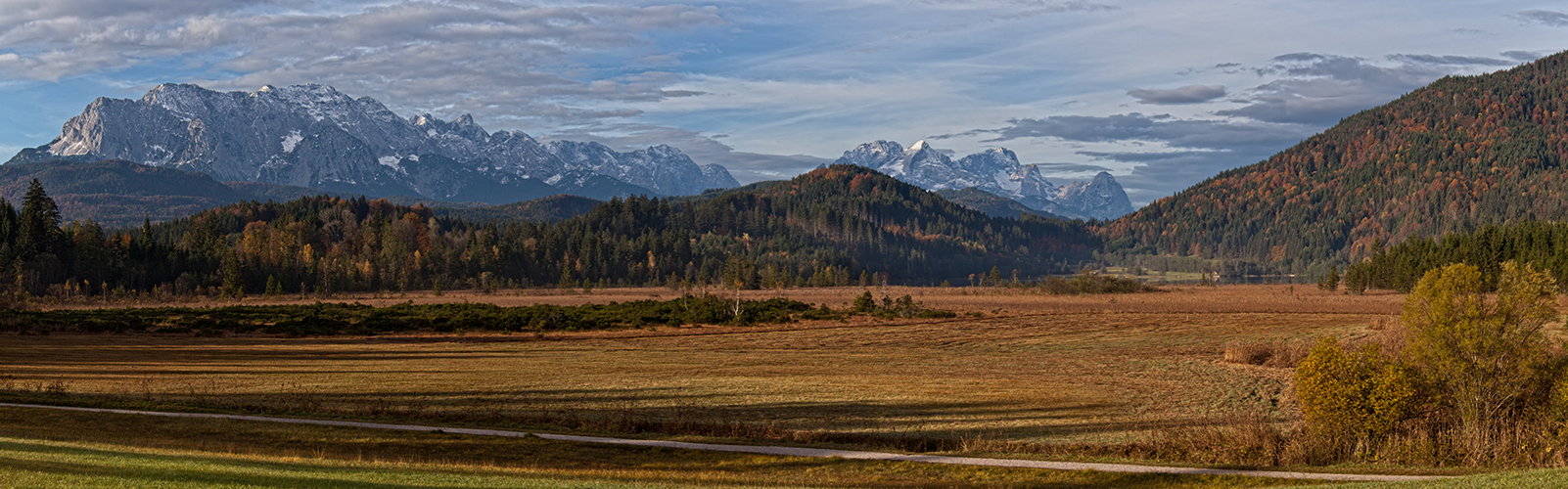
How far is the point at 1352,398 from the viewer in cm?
2156

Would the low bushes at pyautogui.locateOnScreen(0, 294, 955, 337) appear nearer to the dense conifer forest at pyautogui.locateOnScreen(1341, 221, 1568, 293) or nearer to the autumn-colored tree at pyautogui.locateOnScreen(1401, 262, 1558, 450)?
the autumn-colored tree at pyautogui.locateOnScreen(1401, 262, 1558, 450)

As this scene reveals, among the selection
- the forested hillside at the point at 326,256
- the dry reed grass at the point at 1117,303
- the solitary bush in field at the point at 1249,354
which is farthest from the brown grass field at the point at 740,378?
the forested hillside at the point at 326,256

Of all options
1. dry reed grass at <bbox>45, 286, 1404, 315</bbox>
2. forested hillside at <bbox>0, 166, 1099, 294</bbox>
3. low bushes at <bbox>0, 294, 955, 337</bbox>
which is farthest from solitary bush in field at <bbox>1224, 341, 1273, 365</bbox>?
forested hillside at <bbox>0, 166, 1099, 294</bbox>

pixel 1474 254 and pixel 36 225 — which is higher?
A: pixel 36 225

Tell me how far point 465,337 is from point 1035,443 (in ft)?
136

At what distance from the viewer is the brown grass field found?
2684cm

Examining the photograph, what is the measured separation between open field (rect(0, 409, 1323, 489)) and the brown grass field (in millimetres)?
3381

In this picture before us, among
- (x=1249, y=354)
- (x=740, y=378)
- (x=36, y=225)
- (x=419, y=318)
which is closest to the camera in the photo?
(x=740, y=378)

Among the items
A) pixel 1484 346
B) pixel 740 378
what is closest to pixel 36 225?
pixel 740 378

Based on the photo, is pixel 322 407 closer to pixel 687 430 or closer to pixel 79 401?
Answer: pixel 79 401

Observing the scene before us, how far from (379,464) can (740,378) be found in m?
18.5

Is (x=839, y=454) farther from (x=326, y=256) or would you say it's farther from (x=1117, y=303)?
(x=326, y=256)

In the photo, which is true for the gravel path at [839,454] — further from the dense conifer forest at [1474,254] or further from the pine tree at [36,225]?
the pine tree at [36,225]

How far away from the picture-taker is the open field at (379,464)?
16156 mm
